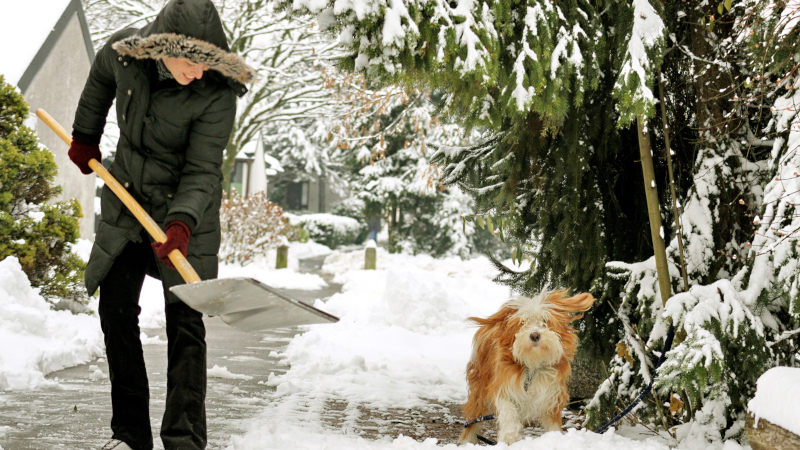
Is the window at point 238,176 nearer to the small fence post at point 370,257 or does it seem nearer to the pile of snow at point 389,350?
the small fence post at point 370,257

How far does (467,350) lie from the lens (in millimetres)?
7848

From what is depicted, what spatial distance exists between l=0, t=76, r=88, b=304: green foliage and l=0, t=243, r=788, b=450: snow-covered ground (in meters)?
0.48

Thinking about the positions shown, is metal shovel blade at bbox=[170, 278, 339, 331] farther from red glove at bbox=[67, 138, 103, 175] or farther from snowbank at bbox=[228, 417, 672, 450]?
red glove at bbox=[67, 138, 103, 175]

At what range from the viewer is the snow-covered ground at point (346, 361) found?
3.53 m

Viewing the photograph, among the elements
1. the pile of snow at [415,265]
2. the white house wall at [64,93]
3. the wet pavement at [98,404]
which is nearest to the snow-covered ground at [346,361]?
the wet pavement at [98,404]

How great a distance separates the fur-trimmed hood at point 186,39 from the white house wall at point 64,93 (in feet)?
28.2

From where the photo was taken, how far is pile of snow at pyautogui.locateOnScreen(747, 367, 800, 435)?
9.09 feet

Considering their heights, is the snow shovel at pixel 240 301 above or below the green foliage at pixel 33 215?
below

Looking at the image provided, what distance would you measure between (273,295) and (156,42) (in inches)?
50.5

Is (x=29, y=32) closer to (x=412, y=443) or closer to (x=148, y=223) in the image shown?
(x=148, y=223)

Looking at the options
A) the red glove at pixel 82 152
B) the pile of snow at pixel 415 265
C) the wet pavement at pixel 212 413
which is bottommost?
the wet pavement at pixel 212 413

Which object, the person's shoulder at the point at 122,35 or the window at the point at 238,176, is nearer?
the person's shoulder at the point at 122,35

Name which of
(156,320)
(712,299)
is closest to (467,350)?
(156,320)

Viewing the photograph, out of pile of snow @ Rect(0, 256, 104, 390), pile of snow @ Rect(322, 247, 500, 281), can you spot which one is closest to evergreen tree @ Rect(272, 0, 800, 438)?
pile of snow @ Rect(0, 256, 104, 390)
